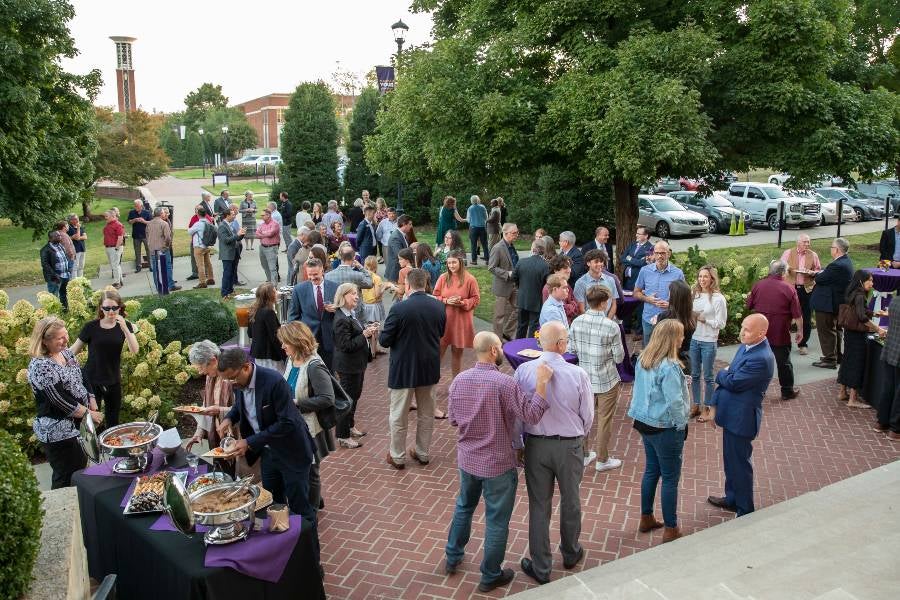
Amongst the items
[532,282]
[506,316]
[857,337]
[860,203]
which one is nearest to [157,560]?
[532,282]

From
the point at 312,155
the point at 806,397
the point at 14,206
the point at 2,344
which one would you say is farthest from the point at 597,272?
the point at 312,155

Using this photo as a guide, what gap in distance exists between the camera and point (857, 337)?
9.35 meters

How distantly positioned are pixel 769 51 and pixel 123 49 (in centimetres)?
12926

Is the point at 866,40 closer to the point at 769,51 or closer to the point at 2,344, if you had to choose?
the point at 769,51

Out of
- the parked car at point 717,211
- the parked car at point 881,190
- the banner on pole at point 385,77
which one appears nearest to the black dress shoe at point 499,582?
the banner on pole at point 385,77

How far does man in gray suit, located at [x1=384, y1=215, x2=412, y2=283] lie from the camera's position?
13883 mm

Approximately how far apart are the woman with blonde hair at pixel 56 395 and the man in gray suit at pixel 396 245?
304 inches

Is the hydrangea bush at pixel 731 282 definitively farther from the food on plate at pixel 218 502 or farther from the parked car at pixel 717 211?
the parked car at pixel 717 211

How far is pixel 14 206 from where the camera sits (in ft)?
59.1

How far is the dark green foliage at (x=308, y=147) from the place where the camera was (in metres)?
29.2

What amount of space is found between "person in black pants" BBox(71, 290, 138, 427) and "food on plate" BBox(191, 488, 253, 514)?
10.9ft

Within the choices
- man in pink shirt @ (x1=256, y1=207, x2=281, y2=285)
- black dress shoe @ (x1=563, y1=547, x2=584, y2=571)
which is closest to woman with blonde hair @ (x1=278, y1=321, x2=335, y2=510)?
black dress shoe @ (x1=563, y1=547, x2=584, y2=571)

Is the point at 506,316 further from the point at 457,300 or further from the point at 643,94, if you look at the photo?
the point at 643,94

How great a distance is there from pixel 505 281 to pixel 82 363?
5845 millimetres
